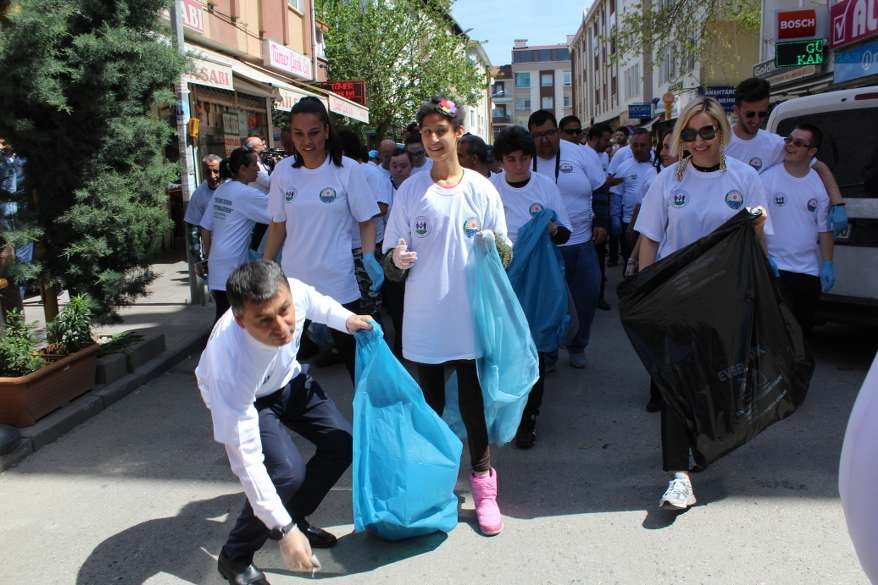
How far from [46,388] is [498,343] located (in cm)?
303

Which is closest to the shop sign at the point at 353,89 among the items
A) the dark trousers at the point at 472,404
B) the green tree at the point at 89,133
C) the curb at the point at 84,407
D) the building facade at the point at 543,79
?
the curb at the point at 84,407

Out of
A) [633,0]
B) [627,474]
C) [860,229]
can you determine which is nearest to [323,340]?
[627,474]

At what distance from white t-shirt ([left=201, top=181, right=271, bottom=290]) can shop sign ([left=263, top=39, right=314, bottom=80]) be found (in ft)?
37.1

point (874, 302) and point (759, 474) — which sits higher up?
point (874, 302)

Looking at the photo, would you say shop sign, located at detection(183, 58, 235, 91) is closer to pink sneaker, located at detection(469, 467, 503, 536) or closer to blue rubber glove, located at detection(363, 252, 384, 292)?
blue rubber glove, located at detection(363, 252, 384, 292)

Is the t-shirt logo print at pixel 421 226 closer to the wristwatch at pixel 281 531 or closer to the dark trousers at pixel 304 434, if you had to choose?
the dark trousers at pixel 304 434

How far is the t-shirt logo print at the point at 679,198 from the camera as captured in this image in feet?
12.5

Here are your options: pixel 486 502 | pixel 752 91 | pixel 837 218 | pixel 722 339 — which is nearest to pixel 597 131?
pixel 752 91

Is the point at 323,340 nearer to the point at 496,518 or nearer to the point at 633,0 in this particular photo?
the point at 496,518

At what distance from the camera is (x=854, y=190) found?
5566mm

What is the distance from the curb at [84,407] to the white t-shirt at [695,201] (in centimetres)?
361

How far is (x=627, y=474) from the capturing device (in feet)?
13.2

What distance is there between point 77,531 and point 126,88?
311 centimetres

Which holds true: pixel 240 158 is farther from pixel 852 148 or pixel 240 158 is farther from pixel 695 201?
pixel 852 148
